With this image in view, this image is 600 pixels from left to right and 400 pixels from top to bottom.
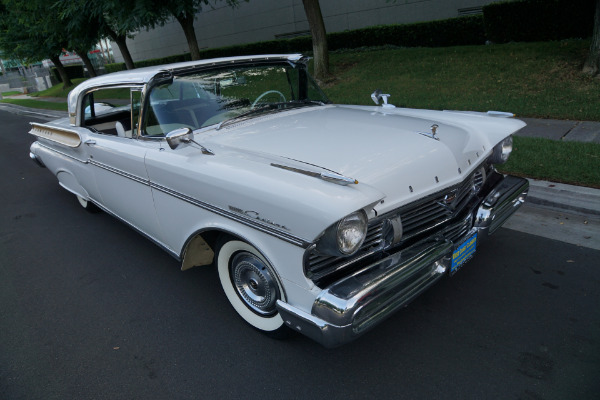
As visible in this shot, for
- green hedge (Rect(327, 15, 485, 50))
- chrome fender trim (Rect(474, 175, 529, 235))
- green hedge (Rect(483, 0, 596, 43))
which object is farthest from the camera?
green hedge (Rect(327, 15, 485, 50))

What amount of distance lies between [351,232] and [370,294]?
30cm

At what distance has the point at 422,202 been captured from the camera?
2449mm

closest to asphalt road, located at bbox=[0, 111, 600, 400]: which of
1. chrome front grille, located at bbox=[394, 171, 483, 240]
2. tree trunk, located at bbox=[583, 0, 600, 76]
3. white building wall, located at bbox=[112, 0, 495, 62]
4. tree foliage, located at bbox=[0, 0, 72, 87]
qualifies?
chrome front grille, located at bbox=[394, 171, 483, 240]

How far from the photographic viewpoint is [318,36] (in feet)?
35.9

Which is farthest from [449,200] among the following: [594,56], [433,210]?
[594,56]

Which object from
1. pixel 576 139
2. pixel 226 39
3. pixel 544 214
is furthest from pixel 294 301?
pixel 226 39

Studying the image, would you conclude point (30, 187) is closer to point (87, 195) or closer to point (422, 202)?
point (87, 195)

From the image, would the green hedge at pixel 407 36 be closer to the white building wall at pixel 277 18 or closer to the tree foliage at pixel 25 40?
the white building wall at pixel 277 18

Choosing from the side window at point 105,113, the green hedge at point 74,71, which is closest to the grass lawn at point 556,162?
the side window at point 105,113

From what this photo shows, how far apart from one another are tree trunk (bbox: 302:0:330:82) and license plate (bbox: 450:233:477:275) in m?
9.39

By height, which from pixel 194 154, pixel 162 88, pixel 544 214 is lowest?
pixel 544 214

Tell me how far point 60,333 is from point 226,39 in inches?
831

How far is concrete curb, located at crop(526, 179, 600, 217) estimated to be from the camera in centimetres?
385

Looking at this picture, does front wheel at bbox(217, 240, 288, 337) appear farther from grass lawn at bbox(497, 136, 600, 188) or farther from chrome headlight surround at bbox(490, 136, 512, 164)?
grass lawn at bbox(497, 136, 600, 188)
